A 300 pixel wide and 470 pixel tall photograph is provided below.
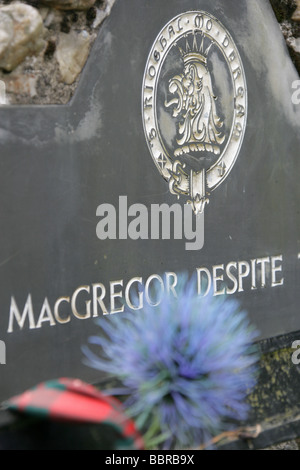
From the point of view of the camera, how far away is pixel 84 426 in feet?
4.78

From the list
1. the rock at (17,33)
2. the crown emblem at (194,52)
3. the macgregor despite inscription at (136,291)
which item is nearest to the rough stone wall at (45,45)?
the rock at (17,33)

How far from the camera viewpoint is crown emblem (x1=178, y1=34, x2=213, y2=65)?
2.96 meters

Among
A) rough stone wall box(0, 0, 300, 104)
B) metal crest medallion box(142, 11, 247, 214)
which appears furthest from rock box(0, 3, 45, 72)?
metal crest medallion box(142, 11, 247, 214)

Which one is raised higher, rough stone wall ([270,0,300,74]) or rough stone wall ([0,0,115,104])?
rough stone wall ([270,0,300,74])

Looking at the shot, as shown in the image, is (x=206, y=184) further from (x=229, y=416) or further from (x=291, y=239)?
(x=229, y=416)

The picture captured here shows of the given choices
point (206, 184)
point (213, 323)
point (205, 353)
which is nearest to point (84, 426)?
point (205, 353)

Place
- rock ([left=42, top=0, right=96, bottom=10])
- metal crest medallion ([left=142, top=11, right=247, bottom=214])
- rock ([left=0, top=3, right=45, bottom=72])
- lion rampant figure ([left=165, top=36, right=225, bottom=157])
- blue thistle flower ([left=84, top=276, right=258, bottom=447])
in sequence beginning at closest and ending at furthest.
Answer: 1. blue thistle flower ([left=84, top=276, right=258, bottom=447])
2. rock ([left=0, top=3, right=45, bottom=72])
3. rock ([left=42, top=0, right=96, bottom=10])
4. metal crest medallion ([left=142, top=11, right=247, bottom=214])
5. lion rampant figure ([left=165, top=36, right=225, bottom=157])

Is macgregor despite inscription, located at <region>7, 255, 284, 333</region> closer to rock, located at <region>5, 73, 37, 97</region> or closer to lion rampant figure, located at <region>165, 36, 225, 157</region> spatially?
lion rampant figure, located at <region>165, 36, 225, 157</region>

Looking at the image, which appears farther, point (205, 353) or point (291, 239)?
point (291, 239)

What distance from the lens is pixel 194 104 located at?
3.01 metres

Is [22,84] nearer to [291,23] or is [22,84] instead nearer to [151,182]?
[151,182]

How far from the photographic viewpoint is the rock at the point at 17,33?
7.68ft
